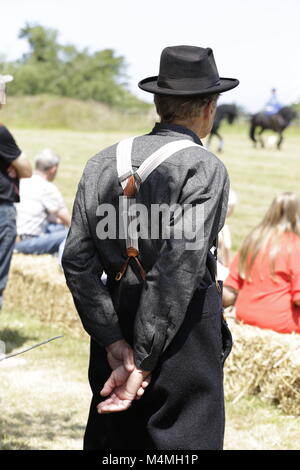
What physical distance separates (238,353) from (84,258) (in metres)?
2.72

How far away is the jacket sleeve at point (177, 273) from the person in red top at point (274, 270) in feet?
8.21

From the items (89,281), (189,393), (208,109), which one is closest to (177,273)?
(89,281)

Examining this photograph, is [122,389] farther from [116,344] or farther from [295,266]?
[295,266]

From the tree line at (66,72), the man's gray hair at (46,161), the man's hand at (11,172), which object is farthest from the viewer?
the tree line at (66,72)

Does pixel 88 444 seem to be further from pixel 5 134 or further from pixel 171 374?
pixel 5 134

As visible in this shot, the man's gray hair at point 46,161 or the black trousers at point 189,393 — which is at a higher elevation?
the black trousers at point 189,393

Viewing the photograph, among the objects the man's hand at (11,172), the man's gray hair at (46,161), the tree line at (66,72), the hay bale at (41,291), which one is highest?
the man's hand at (11,172)

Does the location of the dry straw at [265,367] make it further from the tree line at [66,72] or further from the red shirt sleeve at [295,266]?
the tree line at [66,72]

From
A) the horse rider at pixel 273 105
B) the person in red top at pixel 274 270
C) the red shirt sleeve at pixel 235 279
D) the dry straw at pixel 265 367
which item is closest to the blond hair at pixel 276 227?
the person in red top at pixel 274 270

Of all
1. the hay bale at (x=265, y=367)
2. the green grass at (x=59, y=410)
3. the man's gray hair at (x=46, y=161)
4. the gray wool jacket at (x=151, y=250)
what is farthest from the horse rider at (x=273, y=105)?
the gray wool jacket at (x=151, y=250)

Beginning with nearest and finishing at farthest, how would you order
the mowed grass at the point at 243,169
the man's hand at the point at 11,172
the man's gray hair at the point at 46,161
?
the man's hand at the point at 11,172 → the man's gray hair at the point at 46,161 → the mowed grass at the point at 243,169

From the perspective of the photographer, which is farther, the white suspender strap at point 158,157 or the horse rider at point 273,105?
the horse rider at point 273,105

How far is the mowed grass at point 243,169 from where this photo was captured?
1340 centimetres
